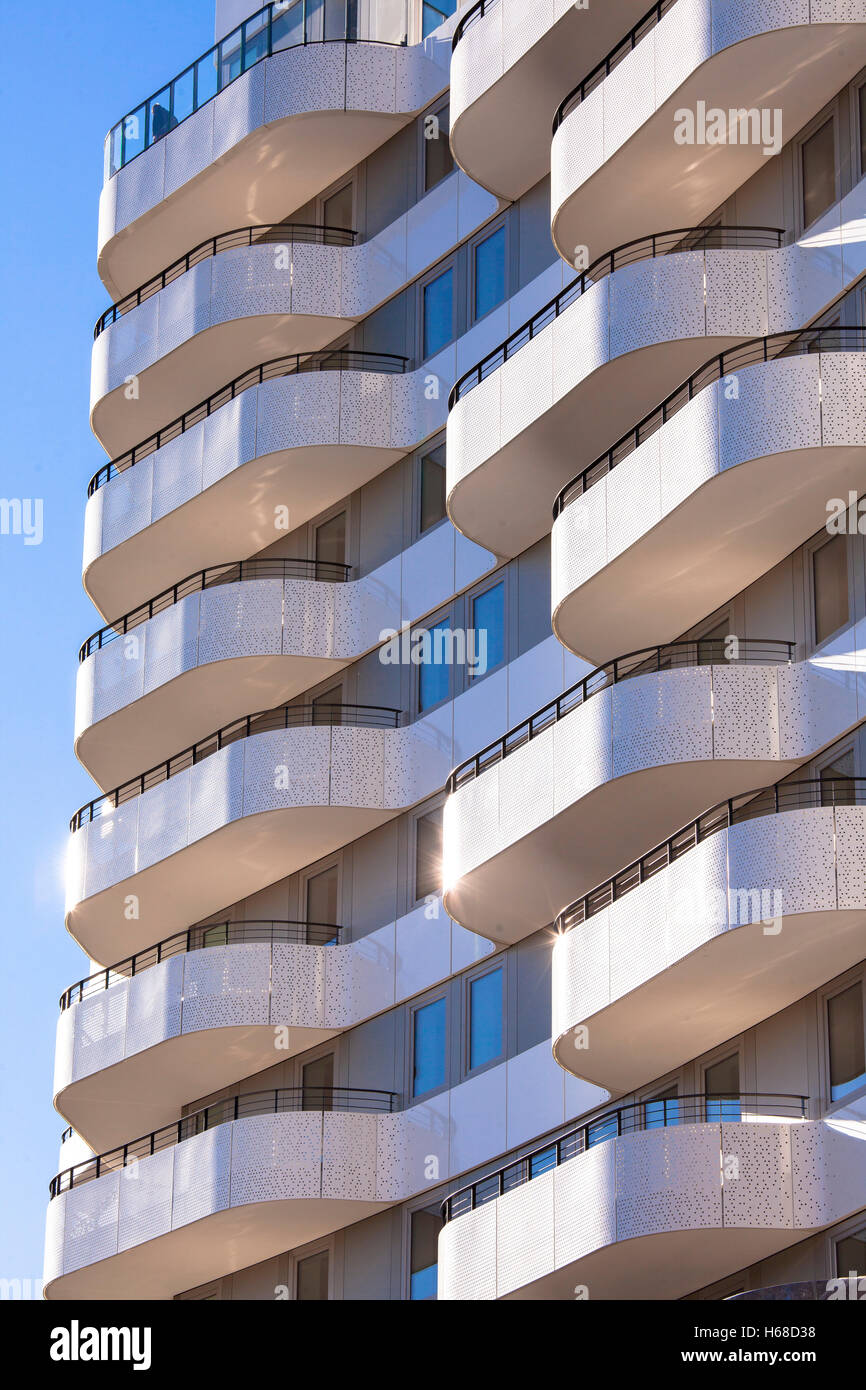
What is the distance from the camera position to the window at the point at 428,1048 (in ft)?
121

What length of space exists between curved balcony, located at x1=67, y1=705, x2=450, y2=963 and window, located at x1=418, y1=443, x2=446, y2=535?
9.78 ft

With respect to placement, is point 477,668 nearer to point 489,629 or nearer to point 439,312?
point 489,629

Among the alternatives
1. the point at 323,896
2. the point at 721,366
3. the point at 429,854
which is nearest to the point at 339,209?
the point at 323,896

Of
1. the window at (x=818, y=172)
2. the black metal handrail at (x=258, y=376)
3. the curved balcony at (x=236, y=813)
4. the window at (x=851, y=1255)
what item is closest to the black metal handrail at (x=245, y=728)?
the curved balcony at (x=236, y=813)

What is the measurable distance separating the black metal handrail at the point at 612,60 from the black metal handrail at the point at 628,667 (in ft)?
25.0

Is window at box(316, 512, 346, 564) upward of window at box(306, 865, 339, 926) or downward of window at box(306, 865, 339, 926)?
upward

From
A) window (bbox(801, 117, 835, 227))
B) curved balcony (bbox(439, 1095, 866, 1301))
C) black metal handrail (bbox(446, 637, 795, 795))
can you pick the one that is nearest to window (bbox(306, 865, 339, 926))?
black metal handrail (bbox(446, 637, 795, 795))

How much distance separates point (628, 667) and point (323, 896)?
7.99m

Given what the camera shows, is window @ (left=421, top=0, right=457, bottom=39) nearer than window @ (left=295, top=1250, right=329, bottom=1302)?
No

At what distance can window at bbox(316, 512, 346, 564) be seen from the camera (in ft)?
138

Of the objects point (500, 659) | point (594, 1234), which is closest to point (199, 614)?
point (500, 659)

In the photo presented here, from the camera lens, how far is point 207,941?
4284 cm

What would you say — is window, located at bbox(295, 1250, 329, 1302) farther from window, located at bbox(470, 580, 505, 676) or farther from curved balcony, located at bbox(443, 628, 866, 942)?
window, located at bbox(470, 580, 505, 676)

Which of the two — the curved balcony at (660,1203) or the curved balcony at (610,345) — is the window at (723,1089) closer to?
the curved balcony at (660,1203)
